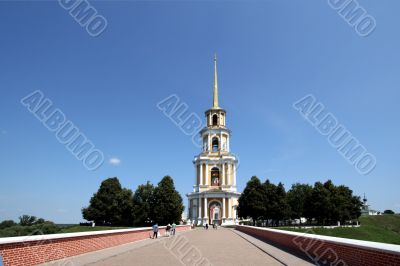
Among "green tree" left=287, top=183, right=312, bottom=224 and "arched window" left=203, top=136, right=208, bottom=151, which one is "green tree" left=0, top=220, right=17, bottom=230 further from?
"green tree" left=287, top=183, right=312, bottom=224

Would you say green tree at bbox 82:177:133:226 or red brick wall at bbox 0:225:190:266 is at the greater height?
green tree at bbox 82:177:133:226

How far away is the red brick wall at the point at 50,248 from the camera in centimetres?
939

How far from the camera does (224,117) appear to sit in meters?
78.1

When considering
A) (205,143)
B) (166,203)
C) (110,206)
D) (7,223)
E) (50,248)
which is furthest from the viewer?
(205,143)

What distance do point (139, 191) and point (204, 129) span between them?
886 inches

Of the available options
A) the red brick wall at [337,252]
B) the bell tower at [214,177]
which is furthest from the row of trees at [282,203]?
the red brick wall at [337,252]

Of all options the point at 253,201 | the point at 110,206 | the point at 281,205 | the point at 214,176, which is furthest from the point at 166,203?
the point at 281,205

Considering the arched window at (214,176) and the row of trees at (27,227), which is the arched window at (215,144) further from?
the row of trees at (27,227)

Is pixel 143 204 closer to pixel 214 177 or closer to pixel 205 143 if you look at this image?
pixel 214 177

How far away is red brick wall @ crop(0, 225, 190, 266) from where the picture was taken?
9.39 m

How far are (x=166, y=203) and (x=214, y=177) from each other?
19.6 m

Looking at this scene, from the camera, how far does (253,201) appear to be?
61375 mm

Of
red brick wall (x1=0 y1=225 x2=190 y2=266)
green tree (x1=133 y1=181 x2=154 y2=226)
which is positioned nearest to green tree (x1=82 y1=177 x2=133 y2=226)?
green tree (x1=133 y1=181 x2=154 y2=226)

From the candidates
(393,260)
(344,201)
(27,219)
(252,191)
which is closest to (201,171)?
(252,191)
